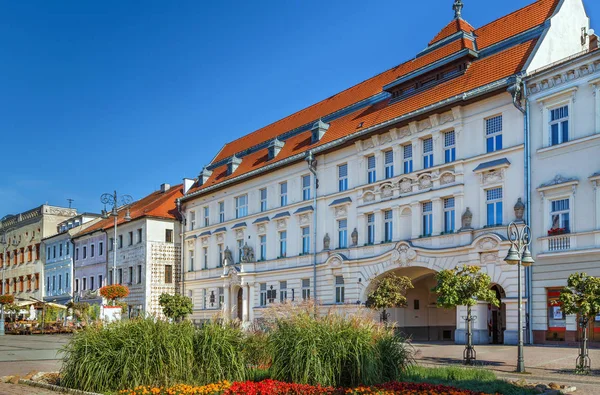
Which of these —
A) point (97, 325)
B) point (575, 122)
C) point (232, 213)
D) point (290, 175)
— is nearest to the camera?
point (97, 325)

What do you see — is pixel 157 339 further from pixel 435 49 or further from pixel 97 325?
pixel 435 49

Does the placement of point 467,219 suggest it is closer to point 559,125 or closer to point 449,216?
point 449,216

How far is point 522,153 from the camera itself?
2706 centimetres

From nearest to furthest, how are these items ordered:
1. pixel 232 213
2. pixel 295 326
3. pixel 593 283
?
pixel 295 326 → pixel 593 283 → pixel 232 213

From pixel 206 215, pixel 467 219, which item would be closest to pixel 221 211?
pixel 206 215

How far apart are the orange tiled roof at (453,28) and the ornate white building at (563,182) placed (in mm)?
8239

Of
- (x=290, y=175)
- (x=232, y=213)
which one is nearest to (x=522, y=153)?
(x=290, y=175)

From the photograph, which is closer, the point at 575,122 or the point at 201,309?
the point at 575,122

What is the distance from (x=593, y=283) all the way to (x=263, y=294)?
27.5m

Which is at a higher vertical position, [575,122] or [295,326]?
[575,122]

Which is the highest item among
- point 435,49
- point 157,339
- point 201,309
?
point 435,49

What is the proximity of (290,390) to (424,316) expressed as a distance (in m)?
25.4

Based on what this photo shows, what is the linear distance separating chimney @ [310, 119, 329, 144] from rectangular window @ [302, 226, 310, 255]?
17.4 feet

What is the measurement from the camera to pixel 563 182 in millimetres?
25375
